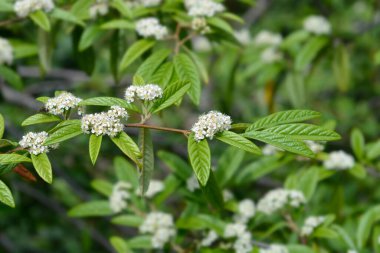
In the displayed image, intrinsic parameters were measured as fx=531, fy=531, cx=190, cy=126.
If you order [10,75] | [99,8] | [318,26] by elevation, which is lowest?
[10,75]

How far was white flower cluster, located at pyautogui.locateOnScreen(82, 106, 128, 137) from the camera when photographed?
1.85m

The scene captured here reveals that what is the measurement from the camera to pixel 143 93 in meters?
1.94

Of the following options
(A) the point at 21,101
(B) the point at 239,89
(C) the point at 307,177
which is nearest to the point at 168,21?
(C) the point at 307,177

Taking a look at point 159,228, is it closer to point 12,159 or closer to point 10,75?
point 12,159

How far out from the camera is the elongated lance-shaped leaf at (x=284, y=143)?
1.81 meters

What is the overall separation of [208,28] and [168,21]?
562 mm

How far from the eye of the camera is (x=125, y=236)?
14.9 ft

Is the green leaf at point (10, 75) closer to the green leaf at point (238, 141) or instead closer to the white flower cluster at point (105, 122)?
the white flower cluster at point (105, 122)

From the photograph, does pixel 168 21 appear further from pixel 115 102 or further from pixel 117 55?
pixel 115 102

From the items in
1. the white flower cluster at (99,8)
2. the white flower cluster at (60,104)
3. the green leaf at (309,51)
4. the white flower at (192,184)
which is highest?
the green leaf at (309,51)

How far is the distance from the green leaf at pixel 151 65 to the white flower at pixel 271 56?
1545mm

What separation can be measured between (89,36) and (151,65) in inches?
24.9

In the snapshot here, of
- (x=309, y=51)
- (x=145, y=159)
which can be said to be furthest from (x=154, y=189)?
(x=309, y=51)

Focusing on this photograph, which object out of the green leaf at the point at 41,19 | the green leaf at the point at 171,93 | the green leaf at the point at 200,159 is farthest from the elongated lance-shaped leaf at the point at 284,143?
the green leaf at the point at 41,19
